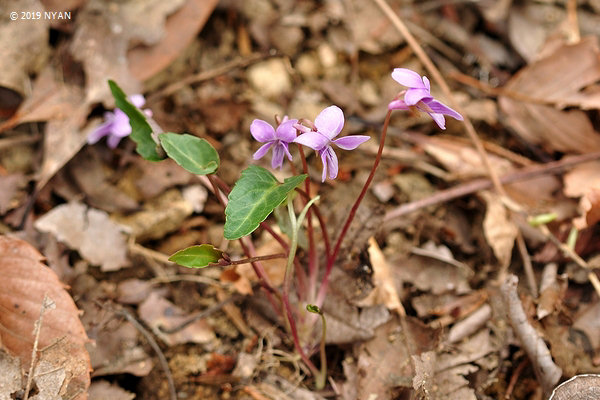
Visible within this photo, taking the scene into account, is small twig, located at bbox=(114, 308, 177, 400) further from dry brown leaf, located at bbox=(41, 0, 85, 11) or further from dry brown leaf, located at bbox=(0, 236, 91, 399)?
dry brown leaf, located at bbox=(41, 0, 85, 11)

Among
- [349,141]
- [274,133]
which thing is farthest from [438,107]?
[274,133]

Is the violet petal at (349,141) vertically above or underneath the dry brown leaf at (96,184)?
above

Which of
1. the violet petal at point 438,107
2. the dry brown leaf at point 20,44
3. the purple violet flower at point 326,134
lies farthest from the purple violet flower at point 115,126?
the violet petal at point 438,107

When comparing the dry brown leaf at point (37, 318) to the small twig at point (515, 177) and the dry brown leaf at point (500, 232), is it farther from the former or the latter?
the dry brown leaf at point (500, 232)

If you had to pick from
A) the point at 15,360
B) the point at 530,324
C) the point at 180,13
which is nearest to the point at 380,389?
the point at 530,324

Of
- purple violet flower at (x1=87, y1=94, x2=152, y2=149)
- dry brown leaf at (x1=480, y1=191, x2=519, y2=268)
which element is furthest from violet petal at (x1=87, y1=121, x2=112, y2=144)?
dry brown leaf at (x1=480, y1=191, x2=519, y2=268)

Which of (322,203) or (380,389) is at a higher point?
(322,203)

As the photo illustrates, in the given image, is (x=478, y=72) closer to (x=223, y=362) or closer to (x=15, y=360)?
(x=223, y=362)
